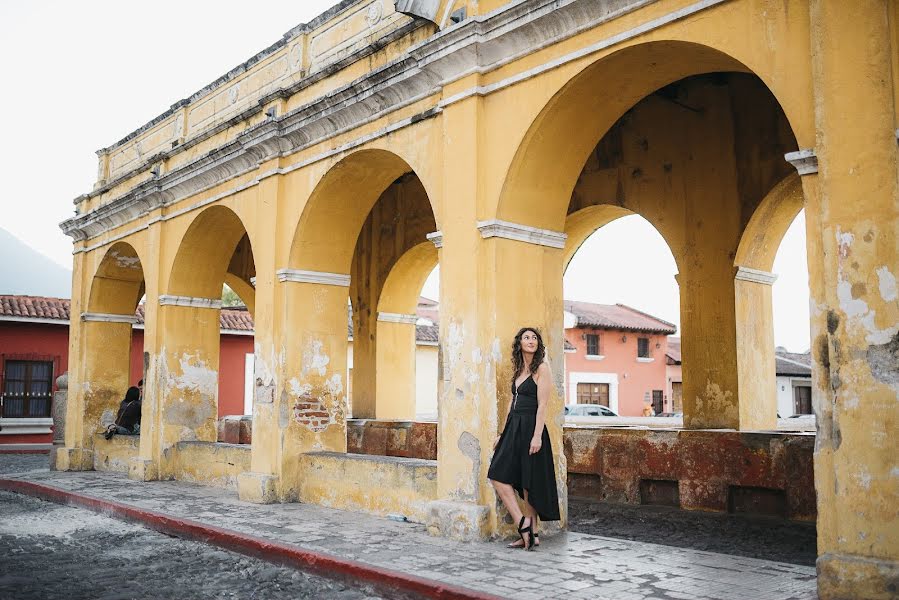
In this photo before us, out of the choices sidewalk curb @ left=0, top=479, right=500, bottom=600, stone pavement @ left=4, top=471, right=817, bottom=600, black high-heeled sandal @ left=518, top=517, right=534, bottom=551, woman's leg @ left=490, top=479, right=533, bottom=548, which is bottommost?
sidewalk curb @ left=0, top=479, right=500, bottom=600

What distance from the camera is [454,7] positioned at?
25.3 feet

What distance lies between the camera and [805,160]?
500 cm

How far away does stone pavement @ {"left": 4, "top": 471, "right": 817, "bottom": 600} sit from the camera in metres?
5.17

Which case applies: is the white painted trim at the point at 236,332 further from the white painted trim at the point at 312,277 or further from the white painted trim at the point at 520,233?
the white painted trim at the point at 520,233

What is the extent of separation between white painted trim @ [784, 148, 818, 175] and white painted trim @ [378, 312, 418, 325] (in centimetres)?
1015

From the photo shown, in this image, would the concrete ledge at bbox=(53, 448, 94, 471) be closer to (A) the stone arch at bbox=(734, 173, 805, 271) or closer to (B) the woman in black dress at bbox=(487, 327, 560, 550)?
(B) the woman in black dress at bbox=(487, 327, 560, 550)

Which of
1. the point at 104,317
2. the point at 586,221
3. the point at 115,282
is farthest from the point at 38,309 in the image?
the point at 586,221

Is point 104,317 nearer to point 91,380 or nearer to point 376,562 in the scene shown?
point 91,380

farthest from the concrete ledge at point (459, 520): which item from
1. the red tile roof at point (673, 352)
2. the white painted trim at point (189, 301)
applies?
the red tile roof at point (673, 352)

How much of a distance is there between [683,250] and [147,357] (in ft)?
26.1

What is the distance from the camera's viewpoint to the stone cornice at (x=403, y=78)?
6.51 meters

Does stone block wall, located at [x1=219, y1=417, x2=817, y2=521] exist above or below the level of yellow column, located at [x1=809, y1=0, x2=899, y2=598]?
below

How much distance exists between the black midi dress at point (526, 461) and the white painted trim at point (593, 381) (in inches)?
1038

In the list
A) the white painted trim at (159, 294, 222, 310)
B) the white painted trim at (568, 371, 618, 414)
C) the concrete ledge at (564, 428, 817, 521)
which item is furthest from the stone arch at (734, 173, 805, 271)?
the white painted trim at (568, 371, 618, 414)
